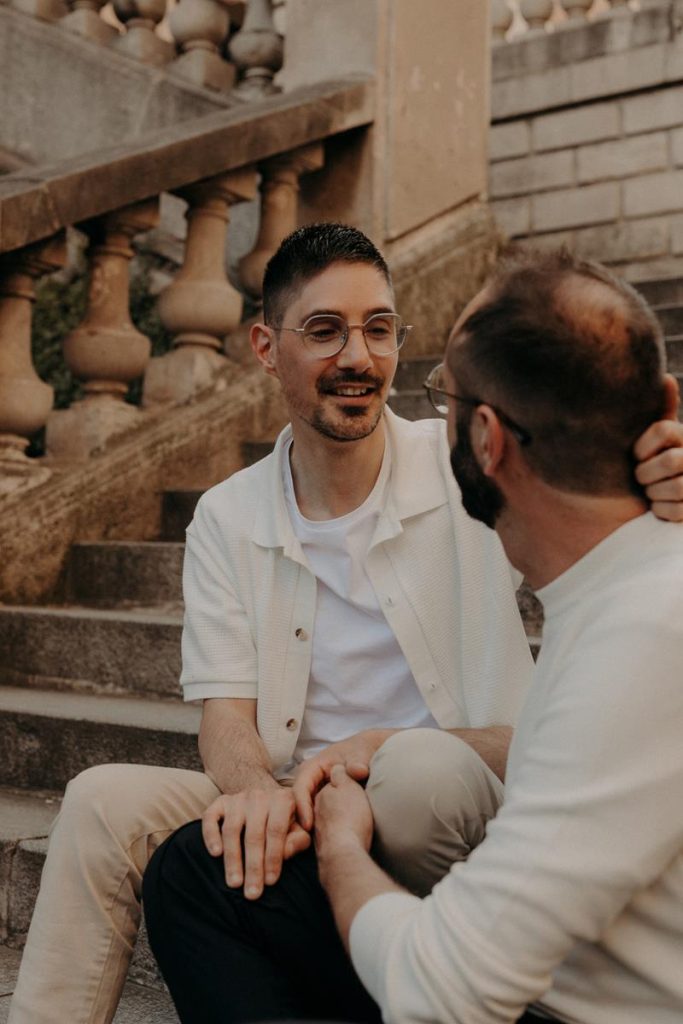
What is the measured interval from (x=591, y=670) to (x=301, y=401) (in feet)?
4.34

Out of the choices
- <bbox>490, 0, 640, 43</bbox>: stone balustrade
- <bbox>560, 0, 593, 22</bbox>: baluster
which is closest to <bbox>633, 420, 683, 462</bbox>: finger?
<bbox>490, 0, 640, 43</bbox>: stone balustrade

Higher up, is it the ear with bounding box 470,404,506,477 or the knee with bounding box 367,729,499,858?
the ear with bounding box 470,404,506,477

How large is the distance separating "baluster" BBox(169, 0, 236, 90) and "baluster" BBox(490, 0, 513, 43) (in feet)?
5.83

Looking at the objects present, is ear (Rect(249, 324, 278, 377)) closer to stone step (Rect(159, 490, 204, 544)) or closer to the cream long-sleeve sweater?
the cream long-sleeve sweater

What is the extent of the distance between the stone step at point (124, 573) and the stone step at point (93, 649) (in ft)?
0.21

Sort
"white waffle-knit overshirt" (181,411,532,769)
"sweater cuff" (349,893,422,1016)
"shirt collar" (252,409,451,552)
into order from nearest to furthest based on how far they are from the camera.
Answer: "sweater cuff" (349,893,422,1016)
"white waffle-knit overshirt" (181,411,532,769)
"shirt collar" (252,409,451,552)

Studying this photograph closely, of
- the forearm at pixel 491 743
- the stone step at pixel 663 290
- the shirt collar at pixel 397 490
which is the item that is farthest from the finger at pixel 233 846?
the stone step at pixel 663 290

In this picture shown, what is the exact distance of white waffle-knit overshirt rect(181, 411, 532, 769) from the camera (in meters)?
2.35

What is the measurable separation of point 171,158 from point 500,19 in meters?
4.47

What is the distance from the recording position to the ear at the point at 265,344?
2.75 meters

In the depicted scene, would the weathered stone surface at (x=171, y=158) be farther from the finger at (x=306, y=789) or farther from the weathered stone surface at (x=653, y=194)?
the weathered stone surface at (x=653, y=194)

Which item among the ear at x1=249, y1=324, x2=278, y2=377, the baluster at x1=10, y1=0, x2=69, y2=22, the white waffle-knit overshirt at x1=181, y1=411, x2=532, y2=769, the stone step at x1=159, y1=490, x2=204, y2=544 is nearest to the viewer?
the white waffle-knit overshirt at x1=181, y1=411, x2=532, y2=769

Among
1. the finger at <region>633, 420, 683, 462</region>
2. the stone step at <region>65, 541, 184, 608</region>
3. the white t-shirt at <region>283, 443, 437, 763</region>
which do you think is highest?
the finger at <region>633, 420, 683, 462</region>

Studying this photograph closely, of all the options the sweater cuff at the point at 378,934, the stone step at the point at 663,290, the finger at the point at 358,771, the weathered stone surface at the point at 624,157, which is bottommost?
the sweater cuff at the point at 378,934
